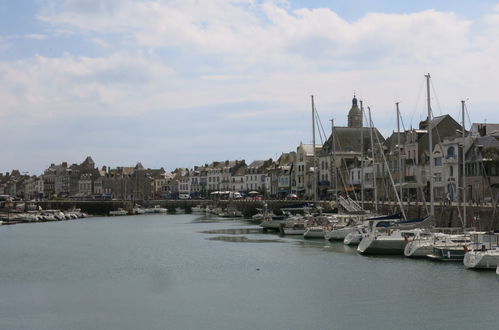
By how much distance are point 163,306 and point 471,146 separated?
178 ft

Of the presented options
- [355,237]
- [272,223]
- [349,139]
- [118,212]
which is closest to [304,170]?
[349,139]

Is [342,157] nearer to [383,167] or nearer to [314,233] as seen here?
[383,167]

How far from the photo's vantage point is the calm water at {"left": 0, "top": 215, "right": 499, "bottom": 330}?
31659mm

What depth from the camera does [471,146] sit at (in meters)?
79.7

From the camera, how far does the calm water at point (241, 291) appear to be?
104ft

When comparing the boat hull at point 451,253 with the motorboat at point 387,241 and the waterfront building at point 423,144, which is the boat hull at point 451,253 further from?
the waterfront building at point 423,144

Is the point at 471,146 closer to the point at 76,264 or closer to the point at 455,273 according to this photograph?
the point at 455,273

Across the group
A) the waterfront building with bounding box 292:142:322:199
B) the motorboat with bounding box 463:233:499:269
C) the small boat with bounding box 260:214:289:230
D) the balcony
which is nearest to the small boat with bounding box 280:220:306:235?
the small boat with bounding box 260:214:289:230

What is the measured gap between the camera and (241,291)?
39.1 meters

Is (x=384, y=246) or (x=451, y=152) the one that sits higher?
(x=451, y=152)

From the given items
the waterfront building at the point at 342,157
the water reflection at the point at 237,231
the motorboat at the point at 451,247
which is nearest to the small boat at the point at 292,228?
the water reflection at the point at 237,231

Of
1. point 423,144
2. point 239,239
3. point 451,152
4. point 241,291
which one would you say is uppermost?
point 423,144

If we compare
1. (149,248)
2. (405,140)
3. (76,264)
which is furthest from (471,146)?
(76,264)

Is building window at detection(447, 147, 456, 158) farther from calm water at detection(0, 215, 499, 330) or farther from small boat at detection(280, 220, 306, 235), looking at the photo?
calm water at detection(0, 215, 499, 330)
